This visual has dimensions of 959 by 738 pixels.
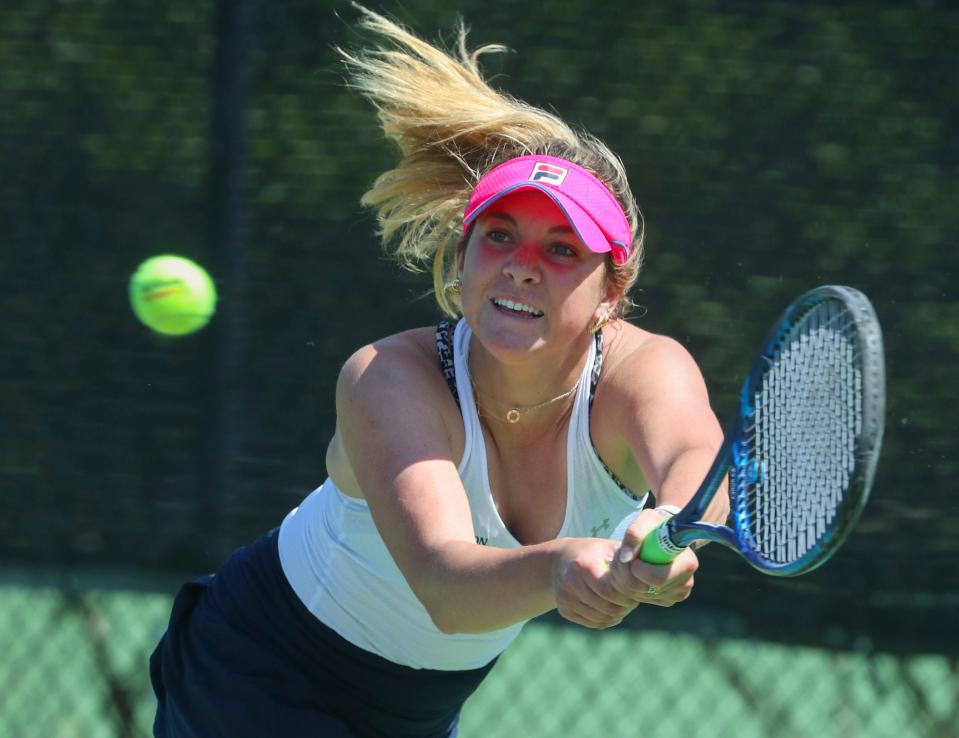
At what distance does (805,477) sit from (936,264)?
176 cm

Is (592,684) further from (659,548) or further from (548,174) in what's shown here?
(659,548)

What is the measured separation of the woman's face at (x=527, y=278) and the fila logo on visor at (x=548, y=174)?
22 mm

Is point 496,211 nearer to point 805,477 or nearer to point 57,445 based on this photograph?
point 805,477

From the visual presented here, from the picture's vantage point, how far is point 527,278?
6.65ft

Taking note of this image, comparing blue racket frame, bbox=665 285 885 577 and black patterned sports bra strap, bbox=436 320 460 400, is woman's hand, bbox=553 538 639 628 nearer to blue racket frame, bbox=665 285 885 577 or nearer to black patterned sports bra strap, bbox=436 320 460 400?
blue racket frame, bbox=665 285 885 577

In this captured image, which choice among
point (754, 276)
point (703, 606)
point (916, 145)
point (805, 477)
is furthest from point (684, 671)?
point (805, 477)

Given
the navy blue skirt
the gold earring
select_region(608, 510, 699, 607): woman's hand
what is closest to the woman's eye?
the gold earring

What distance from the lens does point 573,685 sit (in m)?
3.52

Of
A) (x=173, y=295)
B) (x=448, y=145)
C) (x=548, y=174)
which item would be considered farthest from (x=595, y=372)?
(x=173, y=295)

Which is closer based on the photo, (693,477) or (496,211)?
(693,477)

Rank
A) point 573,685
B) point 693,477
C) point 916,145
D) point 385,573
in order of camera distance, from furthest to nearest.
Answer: point 573,685
point 916,145
point 385,573
point 693,477

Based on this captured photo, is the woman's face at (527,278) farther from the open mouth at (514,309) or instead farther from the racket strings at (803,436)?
the racket strings at (803,436)

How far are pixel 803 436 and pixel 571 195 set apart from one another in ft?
1.68

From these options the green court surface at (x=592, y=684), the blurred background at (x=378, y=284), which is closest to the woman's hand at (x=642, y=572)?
the blurred background at (x=378, y=284)
